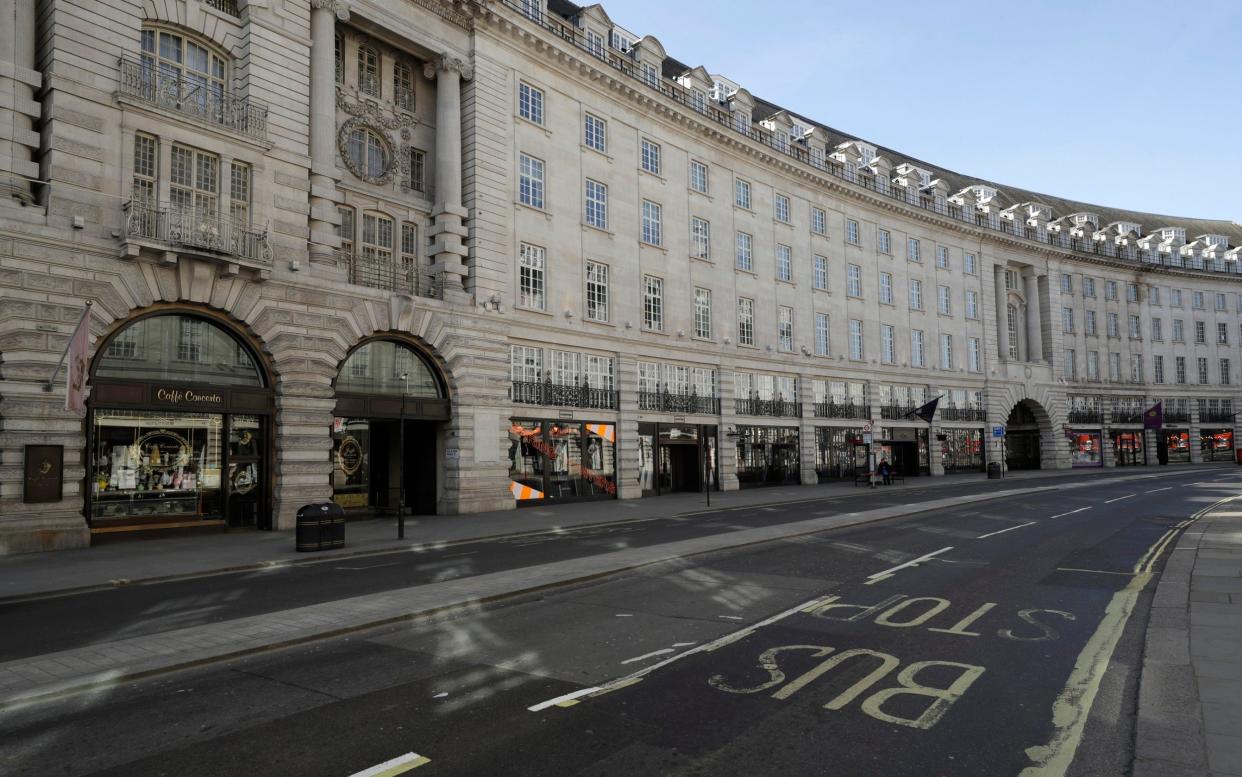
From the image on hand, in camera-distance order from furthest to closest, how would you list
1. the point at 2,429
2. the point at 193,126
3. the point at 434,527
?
the point at 434,527 < the point at 193,126 < the point at 2,429

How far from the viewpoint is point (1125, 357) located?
233 feet

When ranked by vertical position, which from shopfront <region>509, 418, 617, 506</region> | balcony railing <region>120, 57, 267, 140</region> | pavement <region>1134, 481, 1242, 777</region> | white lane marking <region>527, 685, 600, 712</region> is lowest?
white lane marking <region>527, 685, 600, 712</region>

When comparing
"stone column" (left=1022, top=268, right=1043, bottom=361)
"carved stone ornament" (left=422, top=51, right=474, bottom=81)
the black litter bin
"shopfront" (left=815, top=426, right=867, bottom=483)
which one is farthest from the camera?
"stone column" (left=1022, top=268, right=1043, bottom=361)

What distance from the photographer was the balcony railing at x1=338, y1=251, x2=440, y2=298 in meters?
26.3

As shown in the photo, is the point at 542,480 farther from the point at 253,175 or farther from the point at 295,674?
the point at 295,674

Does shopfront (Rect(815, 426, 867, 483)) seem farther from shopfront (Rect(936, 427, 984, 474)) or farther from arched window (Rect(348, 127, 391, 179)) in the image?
arched window (Rect(348, 127, 391, 179))

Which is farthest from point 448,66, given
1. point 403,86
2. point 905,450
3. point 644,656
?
point 905,450

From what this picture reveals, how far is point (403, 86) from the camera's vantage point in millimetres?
29000

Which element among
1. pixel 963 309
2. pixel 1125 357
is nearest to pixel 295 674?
pixel 963 309

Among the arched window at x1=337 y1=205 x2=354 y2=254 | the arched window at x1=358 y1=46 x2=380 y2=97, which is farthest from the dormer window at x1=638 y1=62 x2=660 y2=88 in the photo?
the arched window at x1=337 y1=205 x2=354 y2=254

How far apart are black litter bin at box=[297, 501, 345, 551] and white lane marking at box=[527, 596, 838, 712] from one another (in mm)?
12336

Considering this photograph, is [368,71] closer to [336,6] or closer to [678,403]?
[336,6]

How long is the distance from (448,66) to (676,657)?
2670cm

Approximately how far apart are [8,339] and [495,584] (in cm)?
1435
